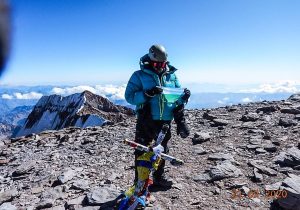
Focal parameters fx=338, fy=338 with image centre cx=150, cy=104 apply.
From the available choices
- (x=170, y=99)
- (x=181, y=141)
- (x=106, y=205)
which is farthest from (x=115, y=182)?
(x=181, y=141)

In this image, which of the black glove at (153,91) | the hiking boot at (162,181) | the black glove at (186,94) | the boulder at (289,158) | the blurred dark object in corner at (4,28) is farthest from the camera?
the boulder at (289,158)

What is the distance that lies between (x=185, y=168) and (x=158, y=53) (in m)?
5.13

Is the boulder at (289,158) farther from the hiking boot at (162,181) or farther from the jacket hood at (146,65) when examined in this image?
the jacket hood at (146,65)

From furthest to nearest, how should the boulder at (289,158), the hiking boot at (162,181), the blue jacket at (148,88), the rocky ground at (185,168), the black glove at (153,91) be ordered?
the boulder at (289,158)
the hiking boot at (162,181)
the rocky ground at (185,168)
the blue jacket at (148,88)
the black glove at (153,91)

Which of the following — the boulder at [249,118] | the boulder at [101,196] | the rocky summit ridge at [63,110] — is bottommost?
the rocky summit ridge at [63,110]

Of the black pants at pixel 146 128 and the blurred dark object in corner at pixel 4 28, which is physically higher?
the blurred dark object in corner at pixel 4 28

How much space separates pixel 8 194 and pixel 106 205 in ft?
10.6

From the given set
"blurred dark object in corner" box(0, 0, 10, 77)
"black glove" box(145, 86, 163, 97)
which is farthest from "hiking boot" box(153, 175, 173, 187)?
"blurred dark object in corner" box(0, 0, 10, 77)

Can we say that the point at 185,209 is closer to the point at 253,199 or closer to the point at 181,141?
the point at 253,199

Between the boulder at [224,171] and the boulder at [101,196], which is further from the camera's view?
the boulder at [224,171]

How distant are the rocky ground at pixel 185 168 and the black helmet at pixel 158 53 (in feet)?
12.4

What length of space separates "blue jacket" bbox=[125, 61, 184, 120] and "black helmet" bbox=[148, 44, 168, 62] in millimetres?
364

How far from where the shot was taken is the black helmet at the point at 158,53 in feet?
26.4
